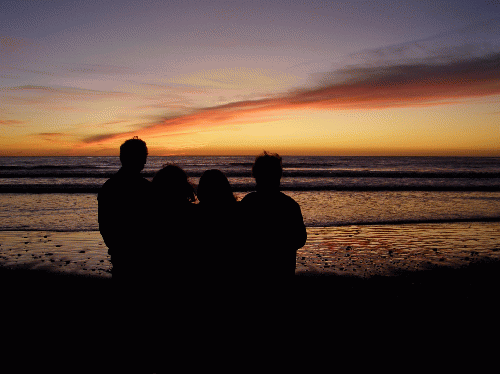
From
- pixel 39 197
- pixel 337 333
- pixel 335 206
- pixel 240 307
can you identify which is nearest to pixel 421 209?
pixel 335 206

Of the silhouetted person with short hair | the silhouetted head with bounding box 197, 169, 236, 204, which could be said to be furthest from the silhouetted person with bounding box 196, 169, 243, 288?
the silhouetted person with short hair

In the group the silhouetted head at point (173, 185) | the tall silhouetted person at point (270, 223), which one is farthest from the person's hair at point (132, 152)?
the tall silhouetted person at point (270, 223)

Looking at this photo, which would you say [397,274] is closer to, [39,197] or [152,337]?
[152,337]

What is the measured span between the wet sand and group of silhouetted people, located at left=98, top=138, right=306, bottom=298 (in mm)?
159

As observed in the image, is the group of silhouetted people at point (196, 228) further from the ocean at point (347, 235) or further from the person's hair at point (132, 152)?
the ocean at point (347, 235)

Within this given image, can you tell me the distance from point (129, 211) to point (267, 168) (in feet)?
4.09

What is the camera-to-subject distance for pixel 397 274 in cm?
613

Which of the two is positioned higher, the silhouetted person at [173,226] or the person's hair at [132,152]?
the person's hair at [132,152]

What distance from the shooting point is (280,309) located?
97.3 inches

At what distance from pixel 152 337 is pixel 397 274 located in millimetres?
4747

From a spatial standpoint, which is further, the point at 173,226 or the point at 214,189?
the point at 173,226

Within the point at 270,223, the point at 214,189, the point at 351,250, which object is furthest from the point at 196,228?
the point at 351,250

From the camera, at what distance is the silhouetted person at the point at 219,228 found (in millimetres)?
2523

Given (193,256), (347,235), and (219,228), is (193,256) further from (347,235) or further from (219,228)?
(347,235)
